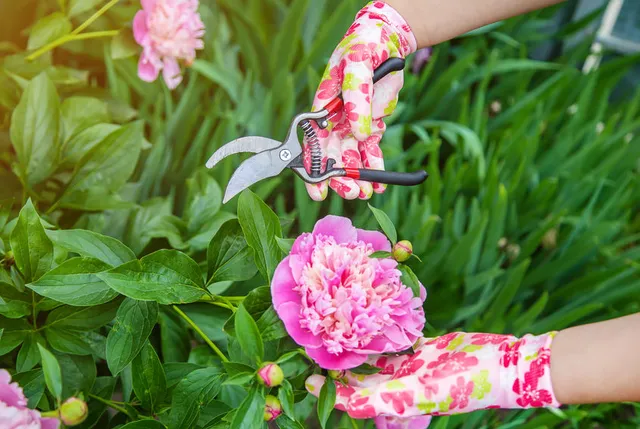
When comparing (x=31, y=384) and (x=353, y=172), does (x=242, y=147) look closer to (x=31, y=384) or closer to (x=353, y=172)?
(x=353, y=172)

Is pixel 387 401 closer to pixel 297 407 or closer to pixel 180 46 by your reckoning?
pixel 297 407

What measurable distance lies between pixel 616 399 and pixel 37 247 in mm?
596

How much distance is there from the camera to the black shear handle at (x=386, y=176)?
779mm

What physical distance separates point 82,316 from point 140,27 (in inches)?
16.1

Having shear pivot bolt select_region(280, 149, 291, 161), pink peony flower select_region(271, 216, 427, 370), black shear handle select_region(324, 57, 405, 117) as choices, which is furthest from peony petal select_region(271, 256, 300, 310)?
black shear handle select_region(324, 57, 405, 117)

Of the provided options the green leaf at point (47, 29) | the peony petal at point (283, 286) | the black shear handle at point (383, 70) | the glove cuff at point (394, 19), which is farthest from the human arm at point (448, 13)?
the peony petal at point (283, 286)

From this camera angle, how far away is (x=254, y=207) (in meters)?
0.57

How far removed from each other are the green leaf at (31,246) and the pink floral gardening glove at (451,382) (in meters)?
0.32

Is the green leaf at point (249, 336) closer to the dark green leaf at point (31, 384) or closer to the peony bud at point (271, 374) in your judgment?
the peony bud at point (271, 374)

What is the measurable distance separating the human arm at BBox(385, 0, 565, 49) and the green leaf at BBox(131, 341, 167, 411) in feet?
2.24

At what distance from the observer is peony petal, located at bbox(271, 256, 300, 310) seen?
0.53m

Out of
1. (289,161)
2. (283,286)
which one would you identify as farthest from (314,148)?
(283,286)

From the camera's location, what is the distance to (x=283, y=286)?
54 centimetres

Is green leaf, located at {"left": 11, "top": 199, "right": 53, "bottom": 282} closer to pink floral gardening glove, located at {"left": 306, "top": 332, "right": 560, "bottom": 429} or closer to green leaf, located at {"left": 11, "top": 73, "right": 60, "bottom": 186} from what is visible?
green leaf, located at {"left": 11, "top": 73, "right": 60, "bottom": 186}
